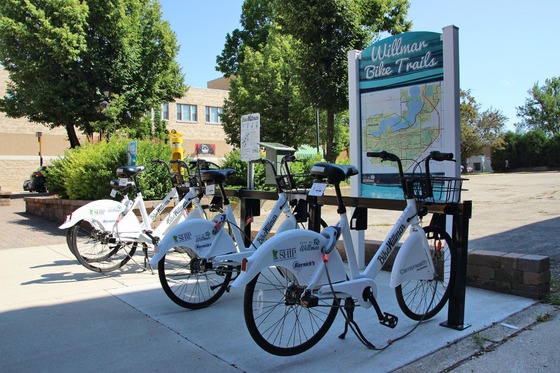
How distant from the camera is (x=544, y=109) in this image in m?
67.2

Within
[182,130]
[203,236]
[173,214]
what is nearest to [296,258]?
[203,236]

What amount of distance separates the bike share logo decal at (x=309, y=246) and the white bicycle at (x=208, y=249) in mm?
1072

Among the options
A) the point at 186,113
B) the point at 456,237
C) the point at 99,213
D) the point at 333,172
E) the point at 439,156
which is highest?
the point at 186,113

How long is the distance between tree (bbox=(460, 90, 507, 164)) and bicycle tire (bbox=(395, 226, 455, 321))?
40877 mm

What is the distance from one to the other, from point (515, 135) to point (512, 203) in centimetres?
3971

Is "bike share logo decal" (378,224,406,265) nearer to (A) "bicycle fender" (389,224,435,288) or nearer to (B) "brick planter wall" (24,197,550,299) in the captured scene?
(A) "bicycle fender" (389,224,435,288)

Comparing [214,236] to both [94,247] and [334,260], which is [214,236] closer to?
[334,260]

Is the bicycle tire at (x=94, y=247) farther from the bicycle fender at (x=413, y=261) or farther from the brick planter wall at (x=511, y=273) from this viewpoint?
the brick planter wall at (x=511, y=273)

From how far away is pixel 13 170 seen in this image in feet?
125

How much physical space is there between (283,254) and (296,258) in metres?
0.11

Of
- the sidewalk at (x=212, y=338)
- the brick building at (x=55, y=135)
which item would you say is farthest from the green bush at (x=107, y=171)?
the brick building at (x=55, y=135)

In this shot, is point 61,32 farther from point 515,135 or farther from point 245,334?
point 515,135

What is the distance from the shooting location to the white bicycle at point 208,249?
435 centimetres

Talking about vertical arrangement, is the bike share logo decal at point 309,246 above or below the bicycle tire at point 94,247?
above
